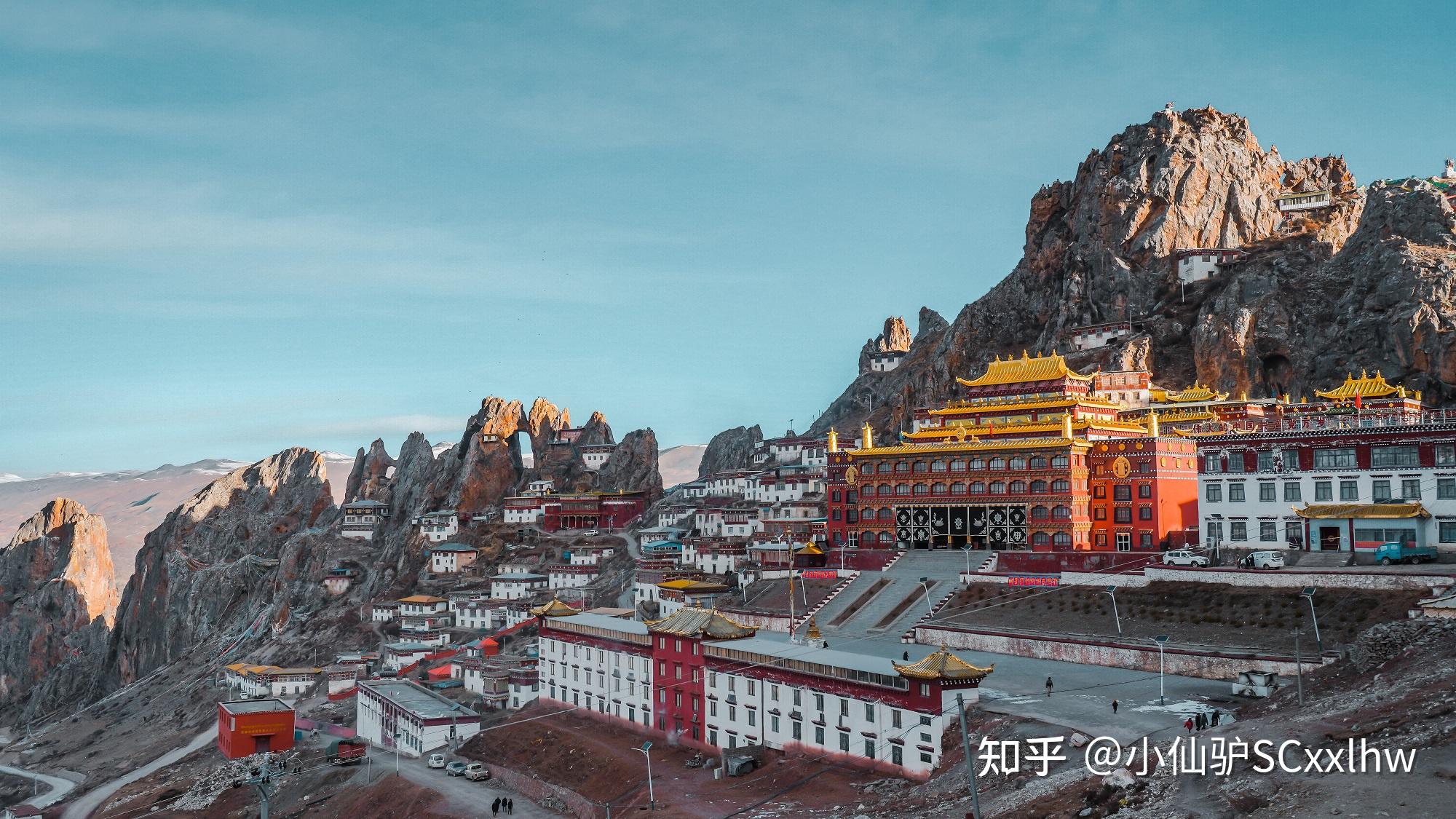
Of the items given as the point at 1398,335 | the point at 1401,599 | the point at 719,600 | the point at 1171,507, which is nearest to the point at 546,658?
the point at 719,600

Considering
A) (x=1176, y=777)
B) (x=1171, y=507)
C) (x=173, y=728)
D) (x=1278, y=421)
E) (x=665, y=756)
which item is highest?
(x=1278, y=421)

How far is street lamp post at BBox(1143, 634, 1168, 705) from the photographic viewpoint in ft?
187

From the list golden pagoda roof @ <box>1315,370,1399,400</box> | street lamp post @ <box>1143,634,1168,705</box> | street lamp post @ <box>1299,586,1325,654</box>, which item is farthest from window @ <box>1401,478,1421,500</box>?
golden pagoda roof @ <box>1315,370,1399,400</box>

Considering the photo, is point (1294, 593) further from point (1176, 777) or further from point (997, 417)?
point (997, 417)

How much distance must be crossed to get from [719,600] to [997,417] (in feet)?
111

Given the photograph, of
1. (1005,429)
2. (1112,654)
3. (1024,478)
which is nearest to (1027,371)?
(1005,429)

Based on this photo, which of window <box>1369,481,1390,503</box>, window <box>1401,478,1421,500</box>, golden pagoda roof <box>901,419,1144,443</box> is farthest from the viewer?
golden pagoda roof <box>901,419,1144,443</box>

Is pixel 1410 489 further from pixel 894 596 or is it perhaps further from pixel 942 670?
pixel 942 670

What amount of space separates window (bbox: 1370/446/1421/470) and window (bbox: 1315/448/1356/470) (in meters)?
1.28

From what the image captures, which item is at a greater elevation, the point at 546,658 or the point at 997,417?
the point at 997,417

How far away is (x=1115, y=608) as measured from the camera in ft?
245

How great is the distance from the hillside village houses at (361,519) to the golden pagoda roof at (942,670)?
494 ft

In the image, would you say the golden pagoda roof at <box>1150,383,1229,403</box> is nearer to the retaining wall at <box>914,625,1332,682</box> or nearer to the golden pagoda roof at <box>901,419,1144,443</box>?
the golden pagoda roof at <box>901,419,1144,443</box>

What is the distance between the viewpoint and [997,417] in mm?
117625
